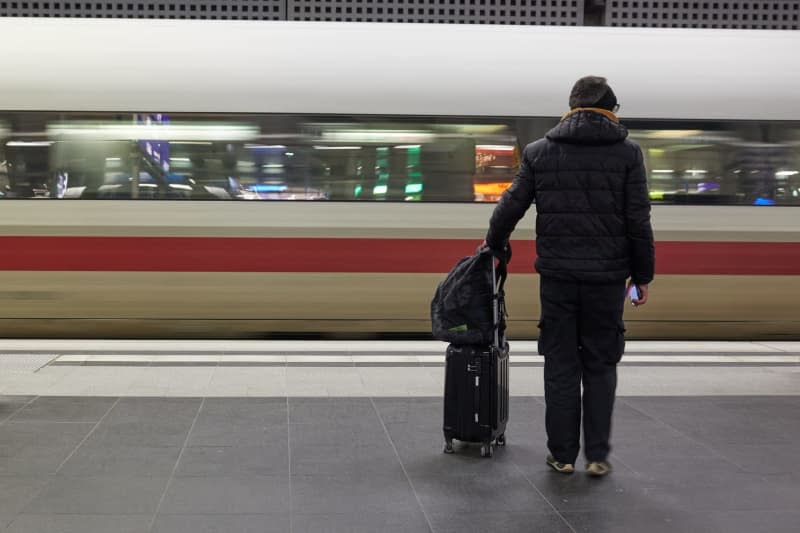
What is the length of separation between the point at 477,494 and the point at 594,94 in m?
1.95

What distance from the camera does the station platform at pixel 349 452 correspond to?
3535 mm

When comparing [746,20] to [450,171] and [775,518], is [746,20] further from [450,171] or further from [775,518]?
[775,518]

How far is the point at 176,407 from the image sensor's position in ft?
17.4

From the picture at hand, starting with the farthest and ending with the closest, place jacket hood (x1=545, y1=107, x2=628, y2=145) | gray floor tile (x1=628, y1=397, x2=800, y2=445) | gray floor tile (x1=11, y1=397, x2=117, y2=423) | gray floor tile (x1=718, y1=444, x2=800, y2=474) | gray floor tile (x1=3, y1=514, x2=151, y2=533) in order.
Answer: gray floor tile (x1=11, y1=397, x2=117, y2=423), gray floor tile (x1=628, y1=397, x2=800, y2=445), gray floor tile (x1=718, y1=444, x2=800, y2=474), jacket hood (x1=545, y1=107, x2=628, y2=145), gray floor tile (x1=3, y1=514, x2=151, y2=533)

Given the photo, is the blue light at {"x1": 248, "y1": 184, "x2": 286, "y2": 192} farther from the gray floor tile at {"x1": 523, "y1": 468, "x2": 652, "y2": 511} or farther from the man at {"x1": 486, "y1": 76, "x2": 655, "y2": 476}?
the gray floor tile at {"x1": 523, "y1": 468, "x2": 652, "y2": 511}

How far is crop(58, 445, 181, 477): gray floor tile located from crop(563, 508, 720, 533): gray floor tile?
6.20 ft

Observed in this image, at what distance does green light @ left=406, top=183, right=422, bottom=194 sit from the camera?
7.70m

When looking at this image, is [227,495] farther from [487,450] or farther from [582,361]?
[582,361]

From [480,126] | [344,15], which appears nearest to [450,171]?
[480,126]

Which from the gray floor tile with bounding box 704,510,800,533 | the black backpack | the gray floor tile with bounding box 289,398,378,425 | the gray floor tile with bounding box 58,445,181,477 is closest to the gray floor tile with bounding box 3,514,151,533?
the gray floor tile with bounding box 58,445,181,477

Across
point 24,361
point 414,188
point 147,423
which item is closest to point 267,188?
point 414,188

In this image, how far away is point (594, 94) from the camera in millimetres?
4180

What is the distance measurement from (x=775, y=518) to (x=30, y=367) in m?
5.18

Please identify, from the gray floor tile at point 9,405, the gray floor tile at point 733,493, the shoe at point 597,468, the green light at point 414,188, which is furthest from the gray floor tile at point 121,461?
the green light at point 414,188
